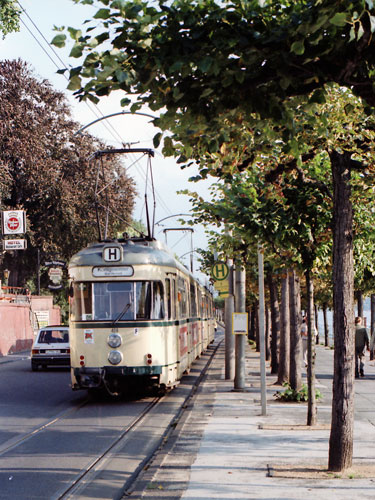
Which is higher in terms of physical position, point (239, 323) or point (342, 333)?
point (342, 333)

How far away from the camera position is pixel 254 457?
9.55 metres

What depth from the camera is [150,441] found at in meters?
Answer: 11.8

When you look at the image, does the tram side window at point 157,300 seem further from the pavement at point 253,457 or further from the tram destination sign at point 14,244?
the tram destination sign at point 14,244

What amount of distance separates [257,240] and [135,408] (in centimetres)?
591

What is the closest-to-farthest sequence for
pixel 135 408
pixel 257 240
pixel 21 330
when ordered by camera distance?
pixel 257 240
pixel 135 408
pixel 21 330

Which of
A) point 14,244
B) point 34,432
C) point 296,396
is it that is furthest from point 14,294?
point 34,432

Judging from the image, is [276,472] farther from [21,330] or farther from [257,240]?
[21,330]

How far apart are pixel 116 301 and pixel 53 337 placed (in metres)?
11.0

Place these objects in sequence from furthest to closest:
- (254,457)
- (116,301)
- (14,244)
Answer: (14,244)
(116,301)
(254,457)

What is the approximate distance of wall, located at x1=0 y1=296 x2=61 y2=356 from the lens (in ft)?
153

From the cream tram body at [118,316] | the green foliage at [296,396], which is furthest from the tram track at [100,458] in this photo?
the green foliage at [296,396]

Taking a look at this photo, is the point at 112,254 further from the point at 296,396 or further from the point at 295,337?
the point at 296,396

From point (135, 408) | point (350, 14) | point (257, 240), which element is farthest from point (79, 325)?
point (350, 14)

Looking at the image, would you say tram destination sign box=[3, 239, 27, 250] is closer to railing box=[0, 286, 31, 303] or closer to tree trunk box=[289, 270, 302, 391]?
railing box=[0, 286, 31, 303]
